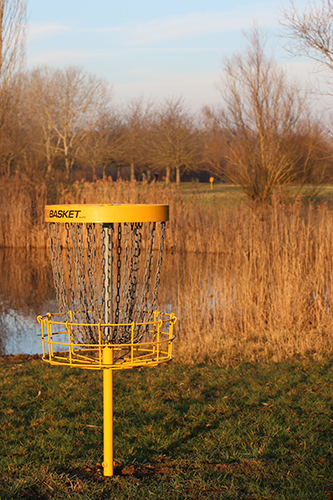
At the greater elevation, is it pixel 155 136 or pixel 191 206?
pixel 155 136

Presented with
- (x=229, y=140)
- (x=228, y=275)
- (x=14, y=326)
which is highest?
(x=229, y=140)

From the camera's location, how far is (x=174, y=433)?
3693mm

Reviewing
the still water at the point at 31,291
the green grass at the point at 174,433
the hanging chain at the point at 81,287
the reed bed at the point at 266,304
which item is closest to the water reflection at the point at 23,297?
the still water at the point at 31,291

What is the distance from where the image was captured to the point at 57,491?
9.35 feet

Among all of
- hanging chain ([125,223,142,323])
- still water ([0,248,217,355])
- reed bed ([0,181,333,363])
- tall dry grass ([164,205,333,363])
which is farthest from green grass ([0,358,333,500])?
still water ([0,248,217,355])

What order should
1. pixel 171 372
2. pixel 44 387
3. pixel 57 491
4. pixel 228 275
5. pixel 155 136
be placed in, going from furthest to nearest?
pixel 155 136 < pixel 228 275 < pixel 171 372 < pixel 44 387 < pixel 57 491

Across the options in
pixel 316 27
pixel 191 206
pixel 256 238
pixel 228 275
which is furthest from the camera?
pixel 191 206

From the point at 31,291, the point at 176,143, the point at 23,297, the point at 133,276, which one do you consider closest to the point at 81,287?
the point at 133,276

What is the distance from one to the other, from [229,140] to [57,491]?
18212mm

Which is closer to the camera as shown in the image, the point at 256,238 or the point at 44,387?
the point at 44,387

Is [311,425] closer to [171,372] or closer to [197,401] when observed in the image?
[197,401]

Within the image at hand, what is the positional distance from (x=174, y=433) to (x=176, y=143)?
1483 inches

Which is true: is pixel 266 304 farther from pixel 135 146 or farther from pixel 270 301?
pixel 135 146

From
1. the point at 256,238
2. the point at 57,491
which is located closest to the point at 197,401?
the point at 57,491
